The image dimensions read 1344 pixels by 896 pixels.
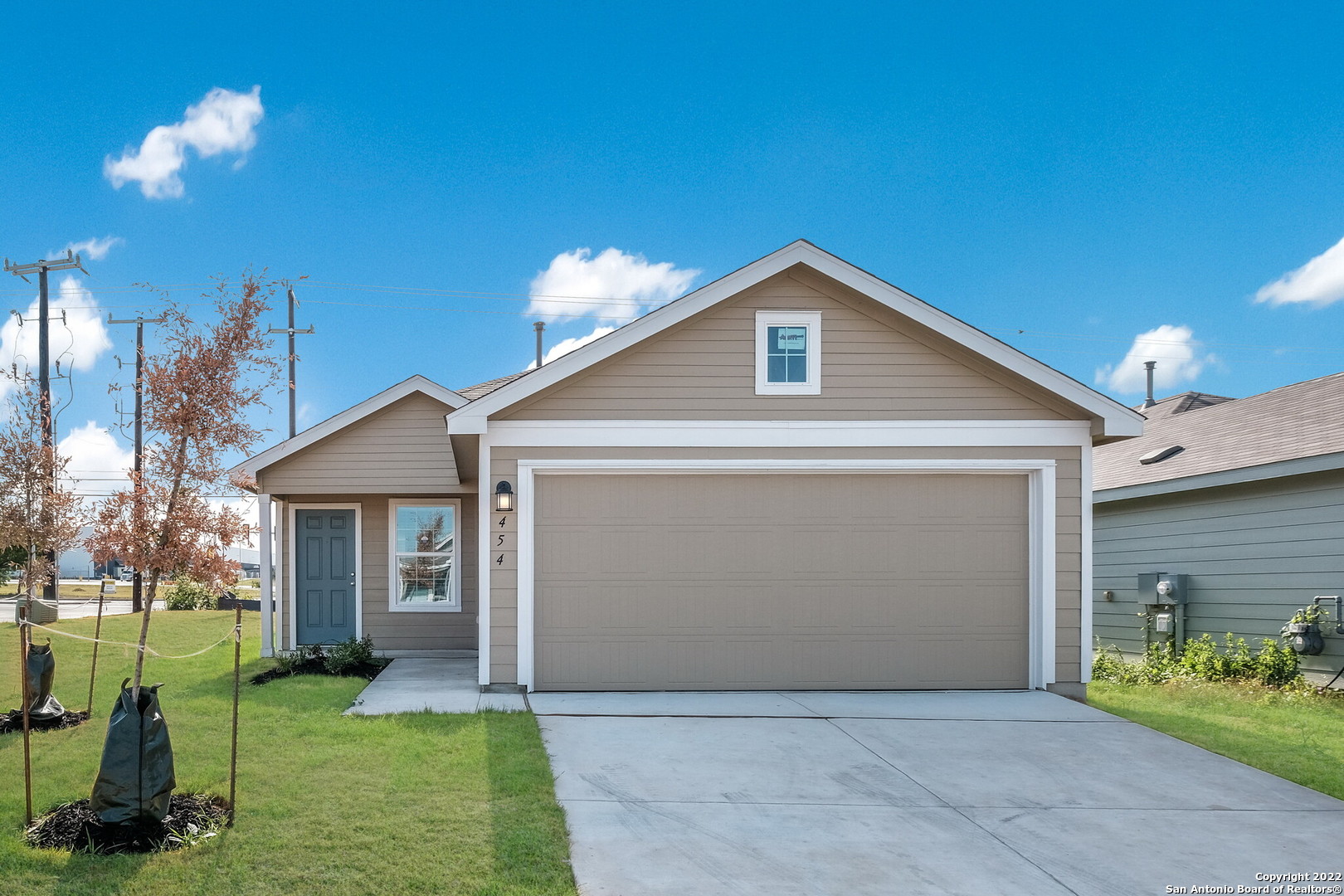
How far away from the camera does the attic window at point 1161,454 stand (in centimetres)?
1299

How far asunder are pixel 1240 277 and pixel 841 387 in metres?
19.1

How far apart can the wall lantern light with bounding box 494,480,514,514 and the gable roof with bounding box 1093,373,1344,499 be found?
331 inches

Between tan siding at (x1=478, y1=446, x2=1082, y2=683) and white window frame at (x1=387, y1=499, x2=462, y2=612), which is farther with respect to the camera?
white window frame at (x1=387, y1=499, x2=462, y2=612)

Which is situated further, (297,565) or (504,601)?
(297,565)

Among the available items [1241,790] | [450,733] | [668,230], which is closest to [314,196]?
[668,230]

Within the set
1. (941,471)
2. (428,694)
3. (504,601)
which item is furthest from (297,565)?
(941,471)

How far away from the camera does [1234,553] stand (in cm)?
1101

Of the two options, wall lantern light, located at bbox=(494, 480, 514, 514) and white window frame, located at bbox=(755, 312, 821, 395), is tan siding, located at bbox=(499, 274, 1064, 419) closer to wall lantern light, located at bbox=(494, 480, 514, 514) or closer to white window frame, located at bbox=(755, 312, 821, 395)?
white window frame, located at bbox=(755, 312, 821, 395)

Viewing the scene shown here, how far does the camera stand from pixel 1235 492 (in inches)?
432

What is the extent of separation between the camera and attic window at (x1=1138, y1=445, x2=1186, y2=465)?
42.6 ft

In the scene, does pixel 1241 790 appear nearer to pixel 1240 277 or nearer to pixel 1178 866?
pixel 1178 866

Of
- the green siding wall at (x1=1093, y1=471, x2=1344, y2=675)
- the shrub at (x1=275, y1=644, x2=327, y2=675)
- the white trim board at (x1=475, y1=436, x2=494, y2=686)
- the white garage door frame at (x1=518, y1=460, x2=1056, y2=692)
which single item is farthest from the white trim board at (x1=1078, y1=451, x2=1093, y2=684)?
the shrub at (x1=275, y1=644, x2=327, y2=675)

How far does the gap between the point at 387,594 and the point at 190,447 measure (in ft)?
24.1

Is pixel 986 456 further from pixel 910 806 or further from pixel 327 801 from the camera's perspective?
pixel 327 801
